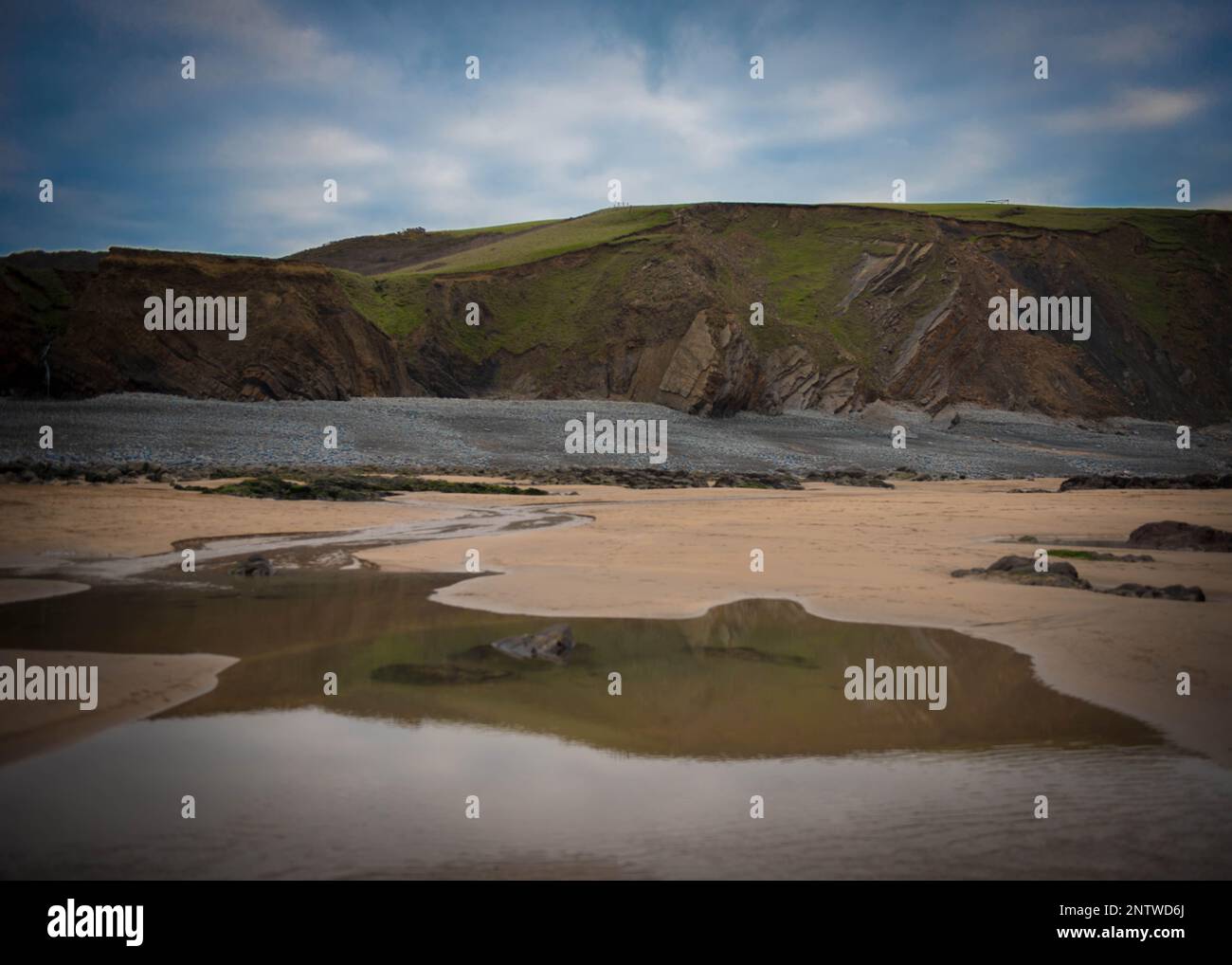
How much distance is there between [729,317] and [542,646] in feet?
160

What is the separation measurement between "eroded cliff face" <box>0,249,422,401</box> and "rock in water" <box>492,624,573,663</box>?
39.3 m

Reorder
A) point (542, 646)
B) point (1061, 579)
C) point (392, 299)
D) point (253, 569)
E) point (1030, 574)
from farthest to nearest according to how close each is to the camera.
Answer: point (392, 299) < point (253, 569) < point (1030, 574) < point (1061, 579) < point (542, 646)

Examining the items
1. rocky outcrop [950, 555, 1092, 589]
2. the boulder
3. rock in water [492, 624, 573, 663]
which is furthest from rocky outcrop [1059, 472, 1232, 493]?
rock in water [492, 624, 573, 663]

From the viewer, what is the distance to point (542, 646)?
8.00 m

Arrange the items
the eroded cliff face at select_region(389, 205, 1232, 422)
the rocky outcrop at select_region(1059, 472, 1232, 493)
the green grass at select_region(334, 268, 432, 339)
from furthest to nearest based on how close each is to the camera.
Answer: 1. the green grass at select_region(334, 268, 432, 339)
2. the eroded cliff face at select_region(389, 205, 1232, 422)
3. the rocky outcrop at select_region(1059, 472, 1232, 493)

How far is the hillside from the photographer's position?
145ft

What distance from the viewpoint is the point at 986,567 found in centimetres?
1229

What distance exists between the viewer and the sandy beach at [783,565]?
23.5 ft

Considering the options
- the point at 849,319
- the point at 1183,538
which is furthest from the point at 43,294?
the point at 849,319

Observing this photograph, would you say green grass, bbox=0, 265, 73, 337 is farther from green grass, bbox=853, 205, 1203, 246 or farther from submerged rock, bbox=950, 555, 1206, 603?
green grass, bbox=853, 205, 1203, 246

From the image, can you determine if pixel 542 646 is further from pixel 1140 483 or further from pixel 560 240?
pixel 560 240

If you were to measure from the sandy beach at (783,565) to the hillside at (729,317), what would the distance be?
85.7 ft

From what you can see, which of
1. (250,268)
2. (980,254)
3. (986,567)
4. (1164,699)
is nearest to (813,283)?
(980,254)
